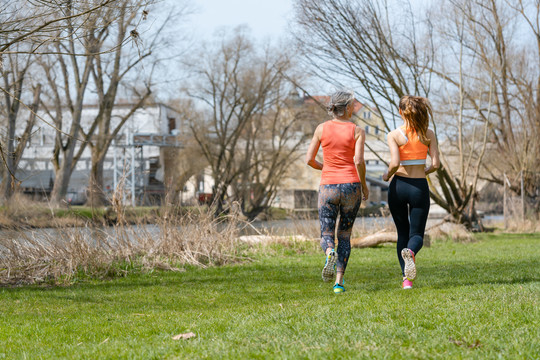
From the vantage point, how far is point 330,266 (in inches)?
235

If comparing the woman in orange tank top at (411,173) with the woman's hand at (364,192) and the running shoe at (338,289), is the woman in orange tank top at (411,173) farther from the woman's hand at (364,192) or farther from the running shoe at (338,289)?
the running shoe at (338,289)

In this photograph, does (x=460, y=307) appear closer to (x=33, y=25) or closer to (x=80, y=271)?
(x=33, y=25)

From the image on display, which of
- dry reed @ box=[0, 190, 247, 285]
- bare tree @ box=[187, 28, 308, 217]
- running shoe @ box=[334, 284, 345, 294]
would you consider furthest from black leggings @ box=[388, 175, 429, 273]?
bare tree @ box=[187, 28, 308, 217]

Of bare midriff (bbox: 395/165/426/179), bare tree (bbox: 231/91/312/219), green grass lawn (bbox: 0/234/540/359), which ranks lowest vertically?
green grass lawn (bbox: 0/234/540/359)

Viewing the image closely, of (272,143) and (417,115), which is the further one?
(272,143)

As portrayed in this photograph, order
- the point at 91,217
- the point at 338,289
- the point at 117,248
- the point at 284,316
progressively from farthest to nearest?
1. the point at 91,217
2. the point at 117,248
3. the point at 338,289
4. the point at 284,316

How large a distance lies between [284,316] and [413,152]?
2.41m

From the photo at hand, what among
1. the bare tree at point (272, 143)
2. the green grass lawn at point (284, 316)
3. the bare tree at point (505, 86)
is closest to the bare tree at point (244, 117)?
the bare tree at point (272, 143)

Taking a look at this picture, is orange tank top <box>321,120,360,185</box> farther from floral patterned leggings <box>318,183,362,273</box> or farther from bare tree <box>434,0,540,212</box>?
bare tree <box>434,0,540,212</box>

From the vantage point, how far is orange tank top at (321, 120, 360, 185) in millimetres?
6129

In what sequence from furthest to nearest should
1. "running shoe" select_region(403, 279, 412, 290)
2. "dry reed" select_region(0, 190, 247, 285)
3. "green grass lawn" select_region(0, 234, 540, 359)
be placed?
Result: "dry reed" select_region(0, 190, 247, 285) → "running shoe" select_region(403, 279, 412, 290) → "green grass lawn" select_region(0, 234, 540, 359)

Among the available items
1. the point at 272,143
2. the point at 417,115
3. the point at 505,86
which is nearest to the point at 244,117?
the point at 272,143

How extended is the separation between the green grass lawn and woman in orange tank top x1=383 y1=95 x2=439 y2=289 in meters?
0.61

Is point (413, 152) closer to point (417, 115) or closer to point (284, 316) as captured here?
point (417, 115)
